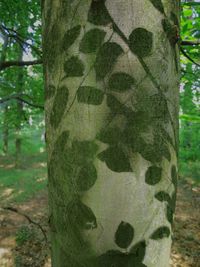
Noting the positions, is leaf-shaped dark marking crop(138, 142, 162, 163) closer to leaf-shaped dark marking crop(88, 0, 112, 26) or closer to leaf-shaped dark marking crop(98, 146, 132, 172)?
leaf-shaped dark marking crop(98, 146, 132, 172)

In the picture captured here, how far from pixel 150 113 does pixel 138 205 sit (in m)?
0.17

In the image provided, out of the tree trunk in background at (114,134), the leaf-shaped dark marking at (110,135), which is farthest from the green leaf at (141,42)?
the leaf-shaped dark marking at (110,135)

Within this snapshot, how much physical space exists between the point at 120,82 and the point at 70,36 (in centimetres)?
13

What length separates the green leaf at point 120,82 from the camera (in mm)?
537

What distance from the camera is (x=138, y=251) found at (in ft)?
1.79

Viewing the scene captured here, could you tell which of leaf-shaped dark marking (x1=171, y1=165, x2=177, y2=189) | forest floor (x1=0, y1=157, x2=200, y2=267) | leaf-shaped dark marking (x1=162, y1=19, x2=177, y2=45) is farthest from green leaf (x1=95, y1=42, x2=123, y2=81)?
forest floor (x1=0, y1=157, x2=200, y2=267)

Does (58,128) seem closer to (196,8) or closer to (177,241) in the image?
(196,8)

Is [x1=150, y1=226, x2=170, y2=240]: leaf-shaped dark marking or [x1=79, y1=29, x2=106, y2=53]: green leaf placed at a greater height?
[x1=79, y1=29, x2=106, y2=53]: green leaf

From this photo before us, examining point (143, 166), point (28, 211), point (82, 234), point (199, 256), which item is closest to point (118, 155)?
point (143, 166)

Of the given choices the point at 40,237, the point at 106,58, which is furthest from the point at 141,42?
the point at 40,237

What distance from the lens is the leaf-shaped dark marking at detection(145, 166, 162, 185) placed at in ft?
1.80

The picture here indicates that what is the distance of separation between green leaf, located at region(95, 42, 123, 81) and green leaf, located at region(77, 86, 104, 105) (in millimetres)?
23

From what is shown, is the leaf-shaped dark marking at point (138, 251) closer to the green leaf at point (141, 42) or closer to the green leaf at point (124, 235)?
the green leaf at point (124, 235)

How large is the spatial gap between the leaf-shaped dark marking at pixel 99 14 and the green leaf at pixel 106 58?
4cm
